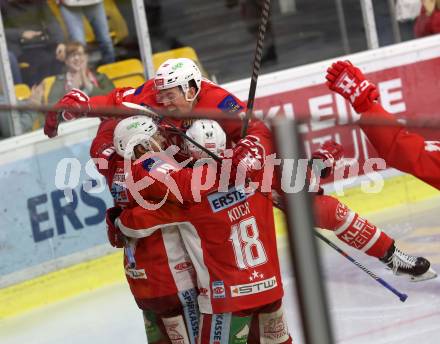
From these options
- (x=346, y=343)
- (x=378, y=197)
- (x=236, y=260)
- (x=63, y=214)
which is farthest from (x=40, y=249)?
(x=346, y=343)

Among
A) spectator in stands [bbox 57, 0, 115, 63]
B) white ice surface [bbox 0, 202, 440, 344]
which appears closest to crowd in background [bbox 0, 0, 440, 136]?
spectator in stands [bbox 57, 0, 115, 63]

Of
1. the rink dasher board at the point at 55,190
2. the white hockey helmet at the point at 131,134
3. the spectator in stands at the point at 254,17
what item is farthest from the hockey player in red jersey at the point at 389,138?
the spectator in stands at the point at 254,17

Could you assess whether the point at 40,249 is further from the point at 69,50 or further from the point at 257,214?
the point at 257,214

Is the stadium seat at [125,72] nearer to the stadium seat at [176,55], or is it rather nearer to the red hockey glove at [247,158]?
the stadium seat at [176,55]

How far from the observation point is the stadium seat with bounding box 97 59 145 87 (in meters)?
5.93

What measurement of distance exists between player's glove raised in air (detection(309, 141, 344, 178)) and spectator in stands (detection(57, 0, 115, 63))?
2.69 metres

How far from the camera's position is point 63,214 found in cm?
544

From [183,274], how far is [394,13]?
10.5 ft

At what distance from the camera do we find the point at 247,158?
3.28m

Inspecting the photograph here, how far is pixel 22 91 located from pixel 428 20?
2.28 metres

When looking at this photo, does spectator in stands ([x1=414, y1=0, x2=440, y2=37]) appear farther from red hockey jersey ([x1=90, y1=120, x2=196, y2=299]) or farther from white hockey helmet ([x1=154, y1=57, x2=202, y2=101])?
red hockey jersey ([x1=90, y1=120, x2=196, y2=299])

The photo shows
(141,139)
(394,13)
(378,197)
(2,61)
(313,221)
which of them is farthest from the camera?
(394,13)

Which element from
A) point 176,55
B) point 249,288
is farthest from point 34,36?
point 249,288

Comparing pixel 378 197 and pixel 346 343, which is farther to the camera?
pixel 378 197
